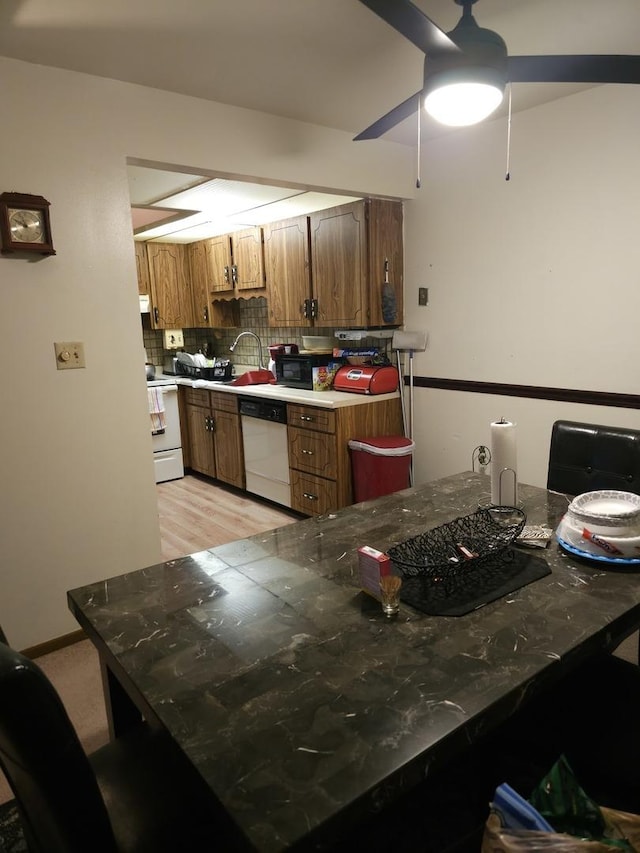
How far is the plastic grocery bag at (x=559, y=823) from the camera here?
2.91ft

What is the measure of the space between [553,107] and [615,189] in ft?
1.84

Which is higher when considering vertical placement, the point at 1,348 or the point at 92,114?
the point at 92,114

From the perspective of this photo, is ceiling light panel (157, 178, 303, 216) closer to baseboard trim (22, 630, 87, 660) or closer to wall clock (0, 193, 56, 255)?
wall clock (0, 193, 56, 255)

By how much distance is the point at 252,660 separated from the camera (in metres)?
1.08

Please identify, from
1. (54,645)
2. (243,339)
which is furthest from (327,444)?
(243,339)

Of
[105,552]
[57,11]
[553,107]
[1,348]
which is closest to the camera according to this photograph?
[57,11]

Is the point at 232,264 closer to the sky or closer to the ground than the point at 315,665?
closer to the sky

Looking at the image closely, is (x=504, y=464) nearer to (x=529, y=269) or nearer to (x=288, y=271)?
(x=529, y=269)

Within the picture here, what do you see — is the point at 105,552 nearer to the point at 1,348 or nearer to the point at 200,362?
the point at 1,348

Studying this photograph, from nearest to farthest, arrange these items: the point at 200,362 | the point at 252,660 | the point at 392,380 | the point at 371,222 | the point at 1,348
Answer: the point at 252,660 < the point at 1,348 < the point at 371,222 < the point at 392,380 < the point at 200,362

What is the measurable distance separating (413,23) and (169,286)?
440 centimetres

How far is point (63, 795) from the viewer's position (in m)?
0.78

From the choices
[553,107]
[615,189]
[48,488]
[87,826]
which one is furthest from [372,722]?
[553,107]

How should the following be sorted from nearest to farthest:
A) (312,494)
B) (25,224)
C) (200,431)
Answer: (25,224)
(312,494)
(200,431)
